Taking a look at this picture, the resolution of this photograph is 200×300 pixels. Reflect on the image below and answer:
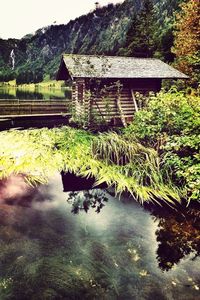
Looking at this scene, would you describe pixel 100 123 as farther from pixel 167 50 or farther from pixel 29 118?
pixel 167 50

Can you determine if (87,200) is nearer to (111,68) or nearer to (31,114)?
(111,68)

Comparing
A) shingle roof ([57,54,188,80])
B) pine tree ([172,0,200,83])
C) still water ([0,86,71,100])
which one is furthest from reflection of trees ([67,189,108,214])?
Answer: still water ([0,86,71,100])

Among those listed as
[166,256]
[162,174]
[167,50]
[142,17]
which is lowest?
[166,256]

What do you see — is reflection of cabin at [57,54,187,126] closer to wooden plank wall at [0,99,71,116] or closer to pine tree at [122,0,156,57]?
wooden plank wall at [0,99,71,116]

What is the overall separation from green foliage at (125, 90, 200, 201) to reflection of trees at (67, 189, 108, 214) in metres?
2.69

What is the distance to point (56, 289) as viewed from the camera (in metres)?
5.79

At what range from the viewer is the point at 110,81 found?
1975 centimetres

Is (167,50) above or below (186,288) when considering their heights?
above

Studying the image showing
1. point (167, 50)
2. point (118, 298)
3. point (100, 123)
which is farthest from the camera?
point (167, 50)

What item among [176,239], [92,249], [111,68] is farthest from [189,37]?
[92,249]

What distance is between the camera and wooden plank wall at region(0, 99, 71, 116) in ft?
71.5

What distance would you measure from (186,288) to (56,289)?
103 inches

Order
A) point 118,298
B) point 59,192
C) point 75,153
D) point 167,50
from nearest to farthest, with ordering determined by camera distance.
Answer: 1. point 118,298
2. point 59,192
3. point 75,153
4. point 167,50

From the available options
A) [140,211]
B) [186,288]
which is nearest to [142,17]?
[140,211]
